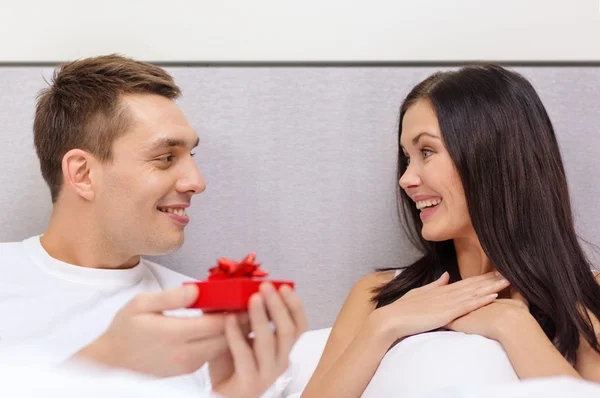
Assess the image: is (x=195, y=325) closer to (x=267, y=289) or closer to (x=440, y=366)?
(x=267, y=289)

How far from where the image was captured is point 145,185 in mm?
1418

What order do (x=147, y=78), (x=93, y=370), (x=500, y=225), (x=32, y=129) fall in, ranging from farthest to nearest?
1. (x=32, y=129)
2. (x=147, y=78)
3. (x=500, y=225)
4. (x=93, y=370)

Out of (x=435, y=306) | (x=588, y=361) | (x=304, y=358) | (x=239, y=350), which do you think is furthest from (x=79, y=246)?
(x=588, y=361)

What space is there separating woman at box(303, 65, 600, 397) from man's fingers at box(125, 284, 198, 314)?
481mm

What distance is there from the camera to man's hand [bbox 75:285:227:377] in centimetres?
91

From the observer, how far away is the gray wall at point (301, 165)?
171 cm

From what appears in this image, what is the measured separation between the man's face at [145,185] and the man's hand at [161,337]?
44 centimetres

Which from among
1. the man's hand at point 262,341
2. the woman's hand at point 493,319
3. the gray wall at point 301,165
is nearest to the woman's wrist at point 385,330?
the woman's hand at point 493,319

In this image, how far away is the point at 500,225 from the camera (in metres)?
1.37

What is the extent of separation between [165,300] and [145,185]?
57cm

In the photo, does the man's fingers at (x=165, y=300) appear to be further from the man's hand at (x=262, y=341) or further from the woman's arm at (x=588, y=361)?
the woman's arm at (x=588, y=361)
